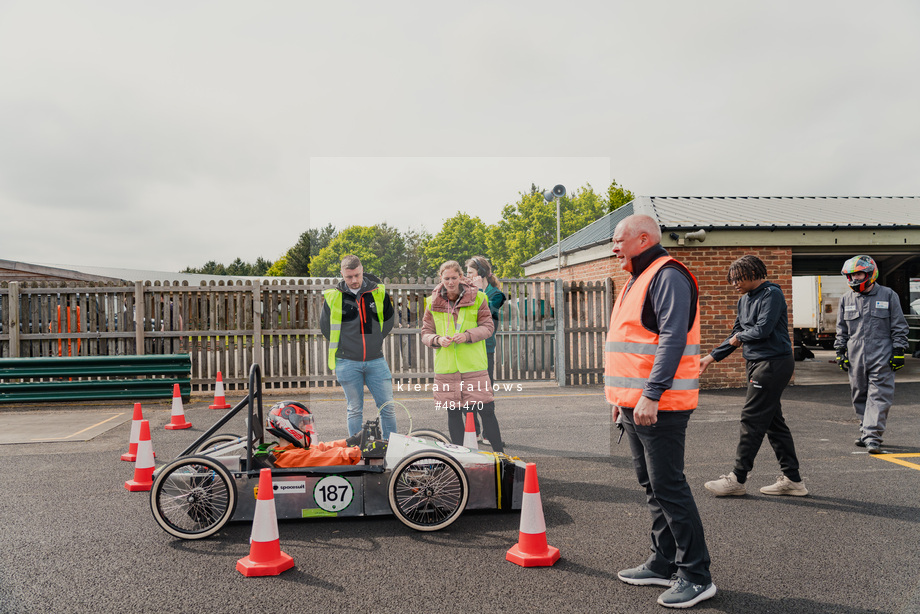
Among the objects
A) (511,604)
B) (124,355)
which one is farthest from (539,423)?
(124,355)

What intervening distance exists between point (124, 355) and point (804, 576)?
11220mm

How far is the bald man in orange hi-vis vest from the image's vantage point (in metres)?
3.13

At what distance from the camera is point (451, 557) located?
13.0 ft

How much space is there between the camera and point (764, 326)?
16.3ft

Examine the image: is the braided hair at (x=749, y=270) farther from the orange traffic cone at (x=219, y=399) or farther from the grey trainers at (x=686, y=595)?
the orange traffic cone at (x=219, y=399)

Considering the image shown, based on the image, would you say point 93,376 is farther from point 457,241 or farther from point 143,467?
point 457,241

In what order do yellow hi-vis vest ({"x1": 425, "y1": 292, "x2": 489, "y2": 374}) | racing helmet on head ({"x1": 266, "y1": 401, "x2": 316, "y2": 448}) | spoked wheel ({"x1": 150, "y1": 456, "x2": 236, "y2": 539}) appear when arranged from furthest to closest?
yellow hi-vis vest ({"x1": 425, "y1": 292, "x2": 489, "y2": 374}), racing helmet on head ({"x1": 266, "y1": 401, "x2": 316, "y2": 448}), spoked wheel ({"x1": 150, "y1": 456, "x2": 236, "y2": 539})

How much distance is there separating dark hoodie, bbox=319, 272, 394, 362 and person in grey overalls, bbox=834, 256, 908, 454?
5111 mm

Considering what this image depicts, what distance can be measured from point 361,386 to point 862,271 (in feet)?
18.4

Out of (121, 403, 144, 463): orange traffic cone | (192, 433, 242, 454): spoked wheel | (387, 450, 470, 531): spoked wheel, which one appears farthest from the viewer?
(121, 403, 144, 463): orange traffic cone

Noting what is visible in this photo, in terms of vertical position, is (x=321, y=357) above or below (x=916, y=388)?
above

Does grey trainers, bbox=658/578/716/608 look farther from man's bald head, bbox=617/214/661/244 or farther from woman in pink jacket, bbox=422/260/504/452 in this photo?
woman in pink jacket, bbox=422/260/504/452

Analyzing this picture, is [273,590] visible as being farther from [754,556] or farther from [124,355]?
[124,355]

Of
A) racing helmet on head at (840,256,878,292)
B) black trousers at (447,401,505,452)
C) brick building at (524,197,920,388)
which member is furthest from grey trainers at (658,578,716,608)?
brick building at (524,197,920,388)
